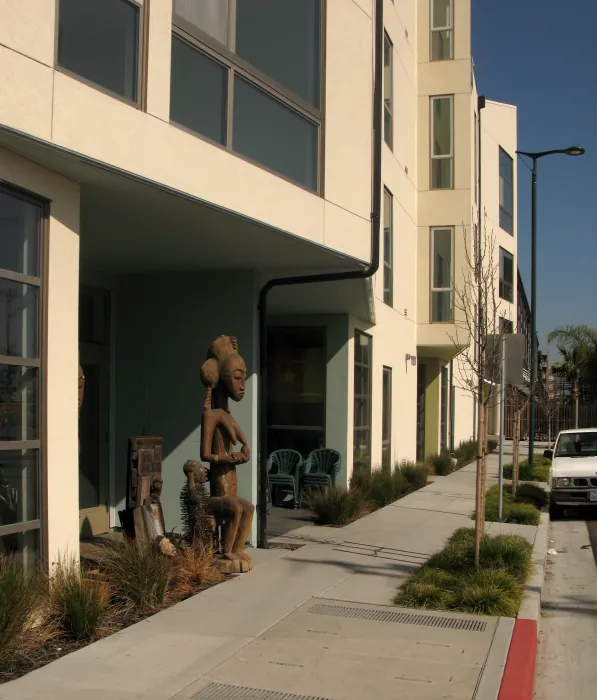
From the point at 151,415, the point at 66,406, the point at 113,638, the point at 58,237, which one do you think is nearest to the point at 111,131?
the point at 58,237

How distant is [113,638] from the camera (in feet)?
20.2

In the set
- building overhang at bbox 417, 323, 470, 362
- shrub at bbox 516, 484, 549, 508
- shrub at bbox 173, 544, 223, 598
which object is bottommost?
shrub at bbox 516, 484, 549, 508

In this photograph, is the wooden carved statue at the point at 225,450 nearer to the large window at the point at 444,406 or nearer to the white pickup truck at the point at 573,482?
the white pickup truck at the point at 573,482

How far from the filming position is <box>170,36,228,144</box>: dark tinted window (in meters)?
7.22

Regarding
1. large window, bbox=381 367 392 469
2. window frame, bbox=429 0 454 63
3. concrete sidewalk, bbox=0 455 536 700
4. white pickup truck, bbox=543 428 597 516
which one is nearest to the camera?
concrete sidewalk, bbox=0 455 536 700

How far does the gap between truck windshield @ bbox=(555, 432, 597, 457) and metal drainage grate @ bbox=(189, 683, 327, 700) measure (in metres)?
11.4

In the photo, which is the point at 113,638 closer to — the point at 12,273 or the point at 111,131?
the point at 12,273

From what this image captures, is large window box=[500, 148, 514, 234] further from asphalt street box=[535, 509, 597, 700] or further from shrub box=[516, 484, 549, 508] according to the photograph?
asphalt street box=[535, 509, 597, 700]

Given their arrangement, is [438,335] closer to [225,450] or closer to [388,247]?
[388,247]

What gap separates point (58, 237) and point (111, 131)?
89 centimetres

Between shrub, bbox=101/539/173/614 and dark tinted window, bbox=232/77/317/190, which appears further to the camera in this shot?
dark tinted window, bbox=232/77/317/190

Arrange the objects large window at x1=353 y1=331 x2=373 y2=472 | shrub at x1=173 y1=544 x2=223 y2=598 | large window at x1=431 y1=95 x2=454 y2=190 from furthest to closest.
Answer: large window at x1=431 y1=95 x2=454 y2=190 < large window at x1=353 y1=331 x2=373 y2=472 < shrub at x1=173 y1=544 x2=223 y2=598

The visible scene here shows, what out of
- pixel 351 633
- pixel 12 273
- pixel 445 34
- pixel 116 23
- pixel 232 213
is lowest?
pixel 351 633

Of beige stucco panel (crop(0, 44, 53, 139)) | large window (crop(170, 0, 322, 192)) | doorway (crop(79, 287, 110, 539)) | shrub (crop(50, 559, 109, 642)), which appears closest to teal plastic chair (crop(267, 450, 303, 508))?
doorway (crop(79, 287, 110, 539))
